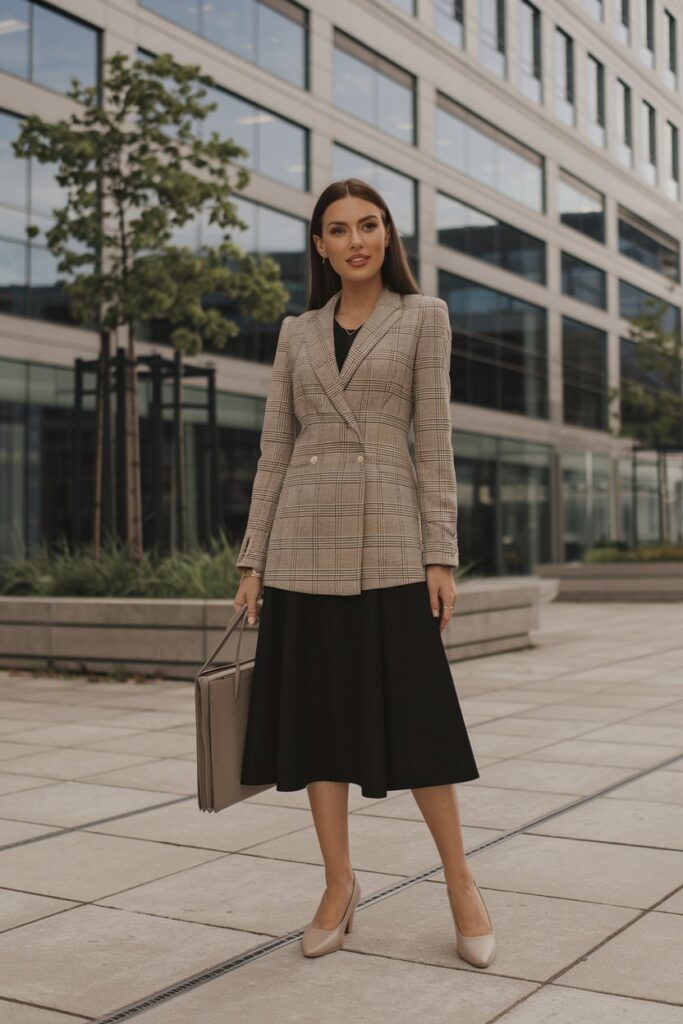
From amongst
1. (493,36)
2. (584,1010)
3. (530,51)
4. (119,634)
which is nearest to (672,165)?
(530,51)

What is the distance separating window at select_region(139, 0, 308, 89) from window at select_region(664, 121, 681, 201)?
74.5ft

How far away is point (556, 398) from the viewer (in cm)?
3797

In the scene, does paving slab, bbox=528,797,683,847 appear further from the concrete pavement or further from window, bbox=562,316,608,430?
window, bbox=562,316,608,430

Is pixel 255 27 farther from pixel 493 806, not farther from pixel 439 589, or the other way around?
pixel 439 589

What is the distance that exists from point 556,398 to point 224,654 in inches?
1115

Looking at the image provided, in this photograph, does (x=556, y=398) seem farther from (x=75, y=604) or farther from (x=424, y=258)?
(x=75, y=604)

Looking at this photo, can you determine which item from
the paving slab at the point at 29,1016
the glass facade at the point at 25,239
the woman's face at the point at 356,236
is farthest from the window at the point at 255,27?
the paving slab at the point at 29,1016

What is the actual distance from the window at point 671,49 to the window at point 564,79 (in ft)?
27.0

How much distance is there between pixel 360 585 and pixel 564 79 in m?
38.0

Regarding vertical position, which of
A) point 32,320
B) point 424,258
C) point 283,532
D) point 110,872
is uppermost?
point 424,258

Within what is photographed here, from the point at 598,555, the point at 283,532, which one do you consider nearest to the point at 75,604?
the point at 283,532

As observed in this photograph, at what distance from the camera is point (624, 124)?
43312 mm

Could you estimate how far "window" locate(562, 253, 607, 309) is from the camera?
3903cm

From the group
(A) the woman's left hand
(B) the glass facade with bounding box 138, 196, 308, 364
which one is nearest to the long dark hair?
(A) the woman's left hand
